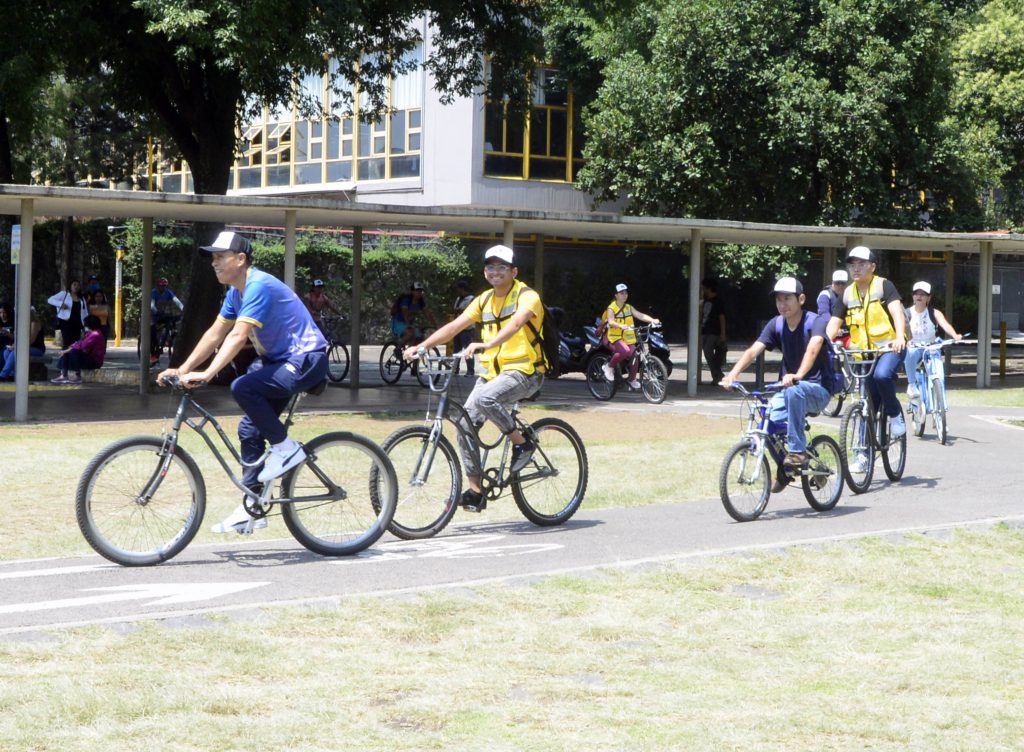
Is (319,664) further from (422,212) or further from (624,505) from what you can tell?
(422,212)

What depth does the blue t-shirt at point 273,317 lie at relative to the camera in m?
8.06

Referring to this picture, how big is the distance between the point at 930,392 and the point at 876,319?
3953 millimetres

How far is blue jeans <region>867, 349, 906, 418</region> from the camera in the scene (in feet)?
39.3

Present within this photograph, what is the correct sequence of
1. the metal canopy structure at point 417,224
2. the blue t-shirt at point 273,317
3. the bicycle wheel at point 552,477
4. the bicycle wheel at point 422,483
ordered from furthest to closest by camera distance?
the metal canopy structure at point 417,224
the bicycle wheel at point 552,477
the bicycle wheel at point 422,483
the blue t-shirt at point 273,317

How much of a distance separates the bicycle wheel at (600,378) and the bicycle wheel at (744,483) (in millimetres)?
11399

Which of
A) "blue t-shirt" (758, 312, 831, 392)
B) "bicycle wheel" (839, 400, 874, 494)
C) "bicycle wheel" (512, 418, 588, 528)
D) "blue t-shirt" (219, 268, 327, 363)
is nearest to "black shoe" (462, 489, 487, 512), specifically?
"bicycle wheel" (512, 418, 588, 528)

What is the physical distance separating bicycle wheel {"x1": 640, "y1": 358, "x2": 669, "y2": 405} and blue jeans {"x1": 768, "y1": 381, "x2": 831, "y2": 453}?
35.4ft

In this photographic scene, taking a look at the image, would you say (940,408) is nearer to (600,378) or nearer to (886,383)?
(886,383)

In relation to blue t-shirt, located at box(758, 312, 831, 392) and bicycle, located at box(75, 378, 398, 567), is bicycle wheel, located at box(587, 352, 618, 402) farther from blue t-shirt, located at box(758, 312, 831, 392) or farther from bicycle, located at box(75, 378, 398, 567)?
bicycle, located at box(75, 378, 398, 567)

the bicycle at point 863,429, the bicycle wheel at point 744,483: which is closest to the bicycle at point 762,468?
the bicycle wheel at point 744,483

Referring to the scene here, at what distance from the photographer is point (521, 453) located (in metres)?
9.59

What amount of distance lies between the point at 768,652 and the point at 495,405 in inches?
131

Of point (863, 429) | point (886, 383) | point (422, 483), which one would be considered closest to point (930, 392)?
point (886, 383)

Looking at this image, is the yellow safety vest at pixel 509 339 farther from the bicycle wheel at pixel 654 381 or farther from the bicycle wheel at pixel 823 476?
the bicycle wheel at pixel 654 381
